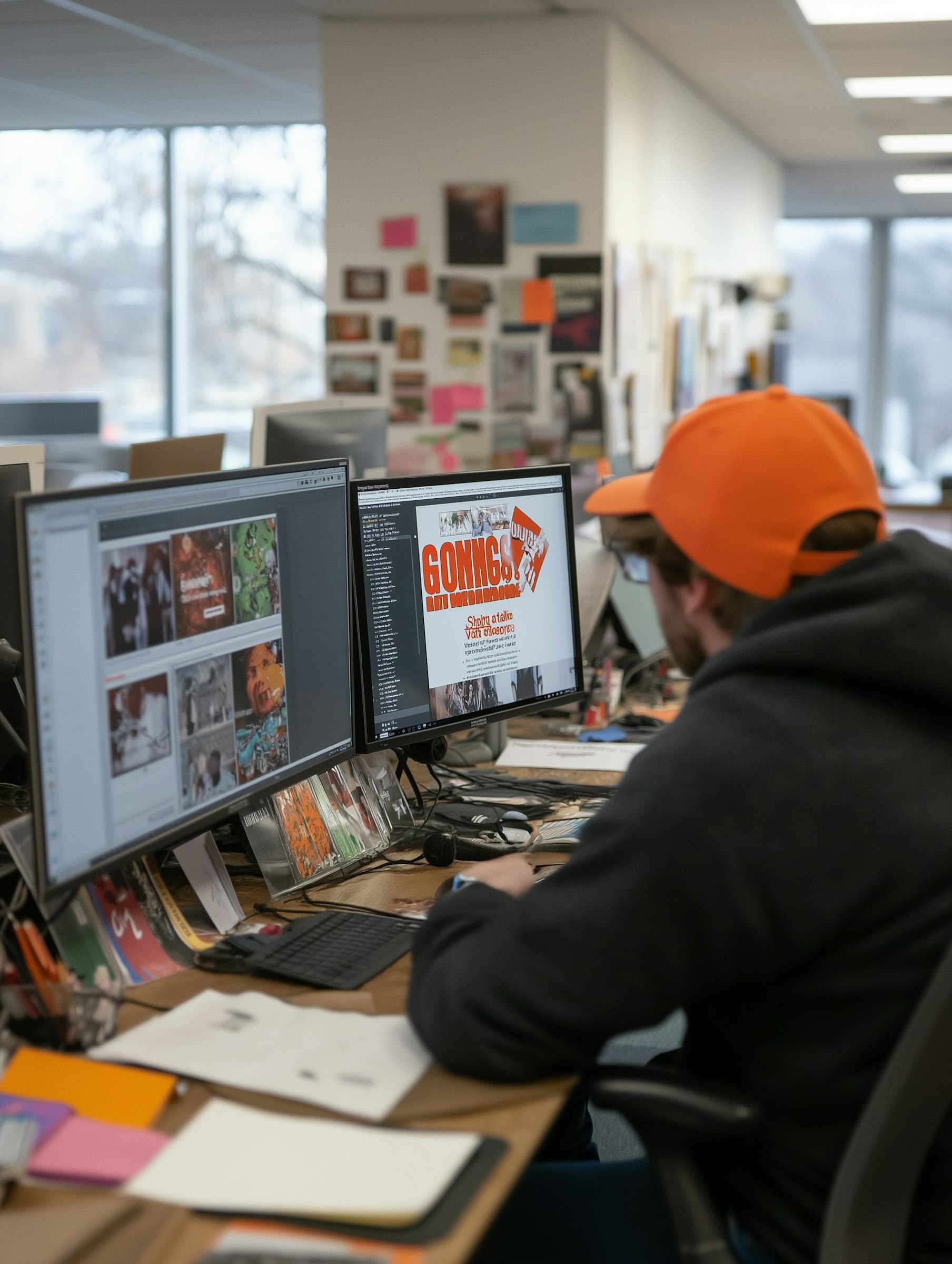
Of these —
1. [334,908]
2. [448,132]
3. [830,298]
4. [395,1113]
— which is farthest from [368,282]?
[830,298]

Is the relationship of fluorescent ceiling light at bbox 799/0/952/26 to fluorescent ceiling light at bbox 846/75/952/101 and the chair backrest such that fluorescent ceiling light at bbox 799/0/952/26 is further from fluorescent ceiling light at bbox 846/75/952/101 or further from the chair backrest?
the chair backrest

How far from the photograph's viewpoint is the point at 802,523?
1094mm

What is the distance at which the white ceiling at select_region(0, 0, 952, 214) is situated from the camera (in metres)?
4.16

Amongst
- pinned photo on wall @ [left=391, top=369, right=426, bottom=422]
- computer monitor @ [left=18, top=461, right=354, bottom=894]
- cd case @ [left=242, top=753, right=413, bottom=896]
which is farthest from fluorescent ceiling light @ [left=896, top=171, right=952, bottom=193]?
computer monitor @ [left=18, top=461, right=354, bottom=894]

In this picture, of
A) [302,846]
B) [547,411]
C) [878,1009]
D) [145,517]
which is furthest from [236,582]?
[547,411]

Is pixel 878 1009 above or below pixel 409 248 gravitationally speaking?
below

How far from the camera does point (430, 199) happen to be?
4.30 m

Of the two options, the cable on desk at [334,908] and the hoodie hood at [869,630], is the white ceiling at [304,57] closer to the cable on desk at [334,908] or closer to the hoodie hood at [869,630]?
the cable on desk at [334,908]

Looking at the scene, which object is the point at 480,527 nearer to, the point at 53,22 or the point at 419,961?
the point at 419,961

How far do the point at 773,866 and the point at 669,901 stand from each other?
0.08m

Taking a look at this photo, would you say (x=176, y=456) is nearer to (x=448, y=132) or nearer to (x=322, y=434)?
(x=322, y=434)

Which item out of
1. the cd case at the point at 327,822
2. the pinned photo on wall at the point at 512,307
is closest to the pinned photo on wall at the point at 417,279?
the pinned photo on wall at the point at 512,307

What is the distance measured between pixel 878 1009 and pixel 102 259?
673cm

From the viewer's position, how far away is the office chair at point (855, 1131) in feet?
3.18
